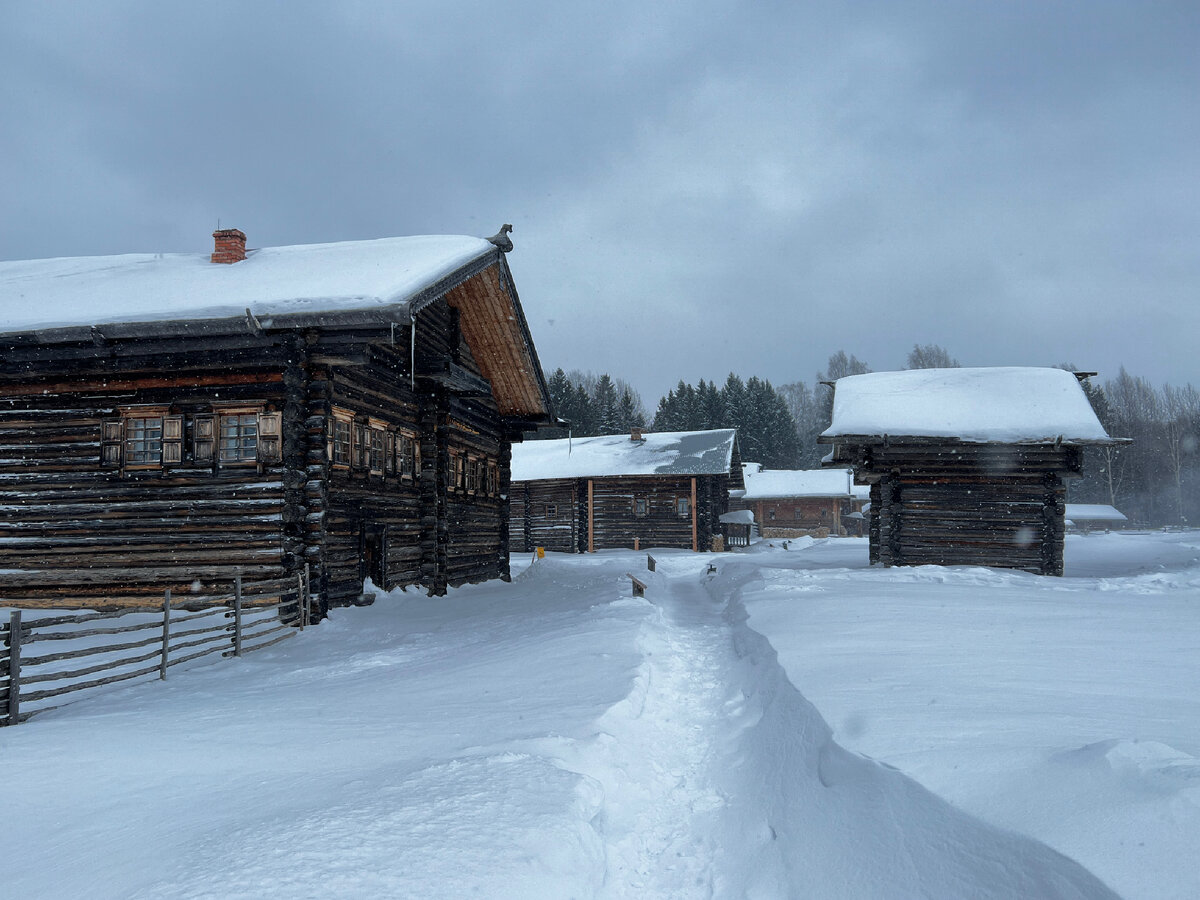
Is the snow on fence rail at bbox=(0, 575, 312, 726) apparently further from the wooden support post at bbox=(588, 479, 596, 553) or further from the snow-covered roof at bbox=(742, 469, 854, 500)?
the snow-covered roof at bbox=(742, 469, 854, 500)

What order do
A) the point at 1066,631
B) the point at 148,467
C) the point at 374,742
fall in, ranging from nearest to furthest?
the point at 374,742, the point at 1066,631, the point at 148,467

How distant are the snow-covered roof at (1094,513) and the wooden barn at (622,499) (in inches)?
1494

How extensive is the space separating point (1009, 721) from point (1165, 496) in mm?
82804

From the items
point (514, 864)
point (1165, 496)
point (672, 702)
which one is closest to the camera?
point (514, 864)

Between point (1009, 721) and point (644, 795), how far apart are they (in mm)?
2439

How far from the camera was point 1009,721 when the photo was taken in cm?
467

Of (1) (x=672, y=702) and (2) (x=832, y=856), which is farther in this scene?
(1) (x=672, y=702)

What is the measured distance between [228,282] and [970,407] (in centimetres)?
1782

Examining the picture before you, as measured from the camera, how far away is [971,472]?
18719 mm

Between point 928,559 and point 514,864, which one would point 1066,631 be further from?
point 928,559

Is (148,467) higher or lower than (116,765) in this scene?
higher

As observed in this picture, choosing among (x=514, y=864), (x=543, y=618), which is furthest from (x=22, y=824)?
(x=543, y=618)

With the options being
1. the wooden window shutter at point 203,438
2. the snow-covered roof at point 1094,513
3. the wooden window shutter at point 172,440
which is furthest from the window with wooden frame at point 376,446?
the snow-covered roof at point 1094,513

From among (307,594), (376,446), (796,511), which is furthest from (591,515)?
(307,594)
